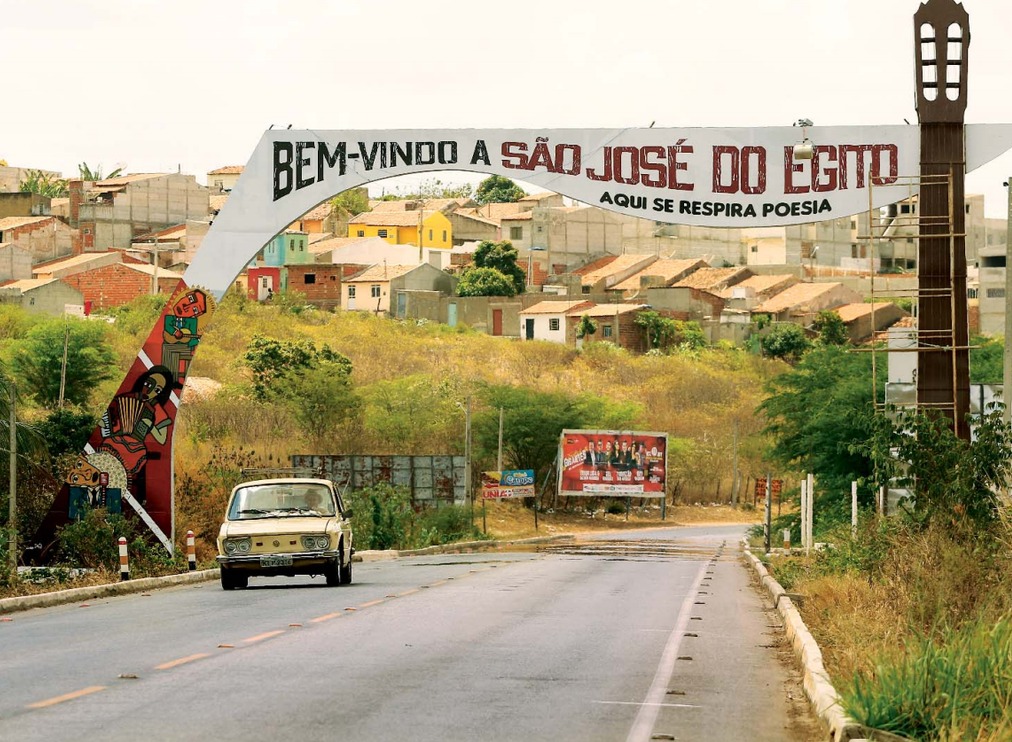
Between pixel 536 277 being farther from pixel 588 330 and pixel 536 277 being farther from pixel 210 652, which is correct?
pixel 210 652

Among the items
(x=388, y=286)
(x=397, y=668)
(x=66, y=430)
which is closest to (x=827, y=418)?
(x=66, y=430)

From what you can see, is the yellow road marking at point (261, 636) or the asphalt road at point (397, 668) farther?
the yellow road marking at point (261, 636)

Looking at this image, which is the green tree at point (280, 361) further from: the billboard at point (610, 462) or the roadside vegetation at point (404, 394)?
the billboard at point (610, 462)

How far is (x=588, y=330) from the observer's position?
111 meters

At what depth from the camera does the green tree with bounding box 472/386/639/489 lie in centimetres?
8488

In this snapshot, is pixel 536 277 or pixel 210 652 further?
pixel 536 277

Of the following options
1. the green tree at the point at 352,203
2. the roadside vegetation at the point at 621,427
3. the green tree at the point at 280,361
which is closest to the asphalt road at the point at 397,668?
the roadside vegetation at the point at 621,427

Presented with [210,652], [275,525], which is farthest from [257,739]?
[275,525]

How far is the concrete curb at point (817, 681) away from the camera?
9883mm

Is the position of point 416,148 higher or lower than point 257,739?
higher

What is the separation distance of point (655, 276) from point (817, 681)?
377 feet

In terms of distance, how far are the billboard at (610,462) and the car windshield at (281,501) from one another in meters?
55.7

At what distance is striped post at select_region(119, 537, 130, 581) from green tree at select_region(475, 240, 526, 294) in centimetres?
9579

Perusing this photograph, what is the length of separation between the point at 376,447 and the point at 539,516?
900cm
